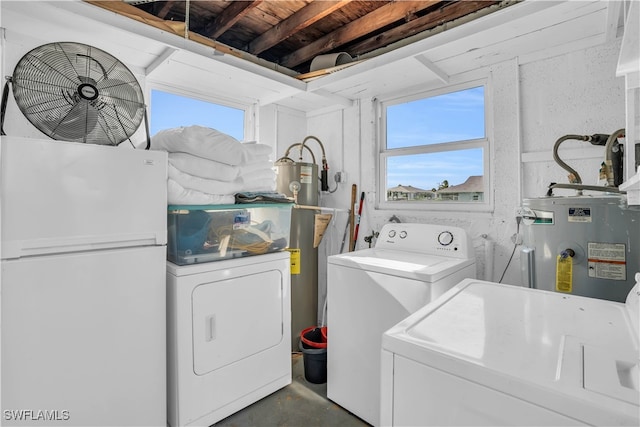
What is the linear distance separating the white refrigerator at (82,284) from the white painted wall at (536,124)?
1.95 m

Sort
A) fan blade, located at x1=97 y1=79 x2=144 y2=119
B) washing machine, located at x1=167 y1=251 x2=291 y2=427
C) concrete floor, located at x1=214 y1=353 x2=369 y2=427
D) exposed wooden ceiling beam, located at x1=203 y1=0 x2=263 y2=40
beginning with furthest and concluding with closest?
exposed wooden ceiling beam, located at x1=203 y1=0 x2=263 y2=40
concrete floor, located at x1=214 y1=353 x2=369 y2=427
washing machine, located at x1=167 y1=251 x2=291 y2=427
fan blade, located at x1=97 y1=79 x2=144 y2=119

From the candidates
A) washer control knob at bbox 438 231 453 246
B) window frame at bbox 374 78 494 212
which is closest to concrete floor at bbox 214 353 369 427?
washer control knob at bbox 438 231 453 246

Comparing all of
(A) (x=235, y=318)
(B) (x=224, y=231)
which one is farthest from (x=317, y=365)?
(B) (x=224, y=231)

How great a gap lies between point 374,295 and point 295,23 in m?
1.96

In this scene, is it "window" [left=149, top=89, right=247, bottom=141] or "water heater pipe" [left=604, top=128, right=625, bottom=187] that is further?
"window" [left=149, top=89, right=247, bottom=141]

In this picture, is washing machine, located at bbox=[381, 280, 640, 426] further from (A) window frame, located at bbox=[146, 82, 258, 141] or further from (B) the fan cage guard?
(A) window frame, located at bbox=[146, 82, 258, 141]

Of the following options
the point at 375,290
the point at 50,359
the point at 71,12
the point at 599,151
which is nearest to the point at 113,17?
the point at 71,12

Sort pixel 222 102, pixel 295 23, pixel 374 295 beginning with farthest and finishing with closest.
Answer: pixel 222 102 → pixel 295 23 → pixel 374 295

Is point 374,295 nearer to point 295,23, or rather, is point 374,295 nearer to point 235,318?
point 235,318

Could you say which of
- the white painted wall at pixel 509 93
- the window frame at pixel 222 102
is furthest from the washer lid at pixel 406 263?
the window frame at pixel 222 102

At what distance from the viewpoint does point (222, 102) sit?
2.75 metres

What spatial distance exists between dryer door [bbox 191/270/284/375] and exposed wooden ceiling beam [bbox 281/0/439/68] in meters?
1.84

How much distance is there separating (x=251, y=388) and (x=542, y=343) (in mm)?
1705

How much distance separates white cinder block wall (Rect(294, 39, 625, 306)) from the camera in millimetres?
1802
